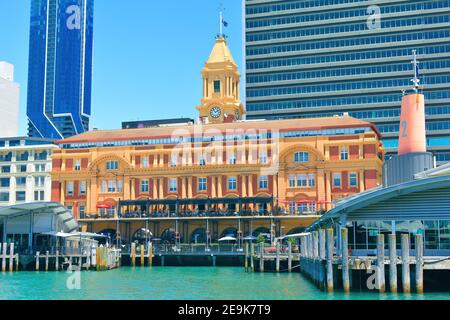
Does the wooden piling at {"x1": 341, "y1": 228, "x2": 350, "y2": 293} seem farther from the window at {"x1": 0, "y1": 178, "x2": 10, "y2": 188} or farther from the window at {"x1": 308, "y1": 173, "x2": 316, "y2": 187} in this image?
the window at {"x1": 0, "y1": 178, "x2": 10, "y2": 188}

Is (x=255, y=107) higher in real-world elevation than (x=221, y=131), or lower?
higher

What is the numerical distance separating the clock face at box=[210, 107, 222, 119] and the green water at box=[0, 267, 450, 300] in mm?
58596

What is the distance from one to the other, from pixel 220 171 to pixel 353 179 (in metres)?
19.2

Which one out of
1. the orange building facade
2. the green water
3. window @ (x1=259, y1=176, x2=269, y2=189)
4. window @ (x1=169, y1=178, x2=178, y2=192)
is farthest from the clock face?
the green water

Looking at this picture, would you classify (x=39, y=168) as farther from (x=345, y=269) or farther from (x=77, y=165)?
(x=345, y=269)

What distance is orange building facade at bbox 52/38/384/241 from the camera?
9281cm

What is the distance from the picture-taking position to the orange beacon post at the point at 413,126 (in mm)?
61125

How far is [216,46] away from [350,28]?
36521 millimetres

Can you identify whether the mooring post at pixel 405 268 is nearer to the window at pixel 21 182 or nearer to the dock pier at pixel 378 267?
the dock pier at pixel 378 267

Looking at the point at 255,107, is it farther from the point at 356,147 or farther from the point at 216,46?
the point at 356,147

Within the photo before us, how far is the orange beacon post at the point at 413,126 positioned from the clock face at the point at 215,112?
56.8 meters

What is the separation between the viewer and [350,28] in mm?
146000
